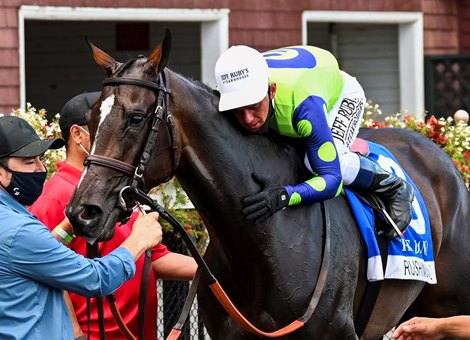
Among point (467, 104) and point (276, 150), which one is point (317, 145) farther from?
point (467, 104)

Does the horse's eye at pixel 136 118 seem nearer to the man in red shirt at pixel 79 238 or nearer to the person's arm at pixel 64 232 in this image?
the person's arm at pixel 64 232

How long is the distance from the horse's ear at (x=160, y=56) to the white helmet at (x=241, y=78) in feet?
1.16

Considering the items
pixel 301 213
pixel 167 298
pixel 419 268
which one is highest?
pixel 301 213

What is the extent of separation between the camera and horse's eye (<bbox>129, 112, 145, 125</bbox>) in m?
4.44

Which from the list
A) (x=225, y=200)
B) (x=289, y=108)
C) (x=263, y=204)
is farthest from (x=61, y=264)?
(x=289, y=108)

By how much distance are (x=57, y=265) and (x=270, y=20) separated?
A: 33.3 feet

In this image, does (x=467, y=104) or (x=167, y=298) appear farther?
(x=467, y=104)

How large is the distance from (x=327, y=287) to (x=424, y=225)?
1.10m

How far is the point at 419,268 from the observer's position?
225 inches

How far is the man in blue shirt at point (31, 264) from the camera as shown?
404 cm

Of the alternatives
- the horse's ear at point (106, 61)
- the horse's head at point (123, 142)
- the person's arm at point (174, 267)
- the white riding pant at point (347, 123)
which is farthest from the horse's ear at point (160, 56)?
the person's arm at point (174, 267)

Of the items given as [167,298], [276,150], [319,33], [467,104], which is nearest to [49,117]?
[319,33]

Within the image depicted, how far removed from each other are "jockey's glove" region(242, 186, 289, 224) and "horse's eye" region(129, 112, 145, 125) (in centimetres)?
62

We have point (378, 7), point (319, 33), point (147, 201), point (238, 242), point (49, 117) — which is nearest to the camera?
point (147, 201)
